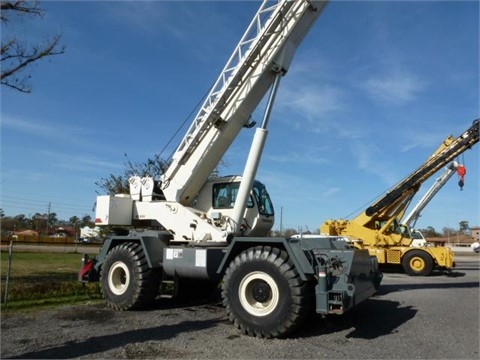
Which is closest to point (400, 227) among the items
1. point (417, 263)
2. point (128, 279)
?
point (417, 263)

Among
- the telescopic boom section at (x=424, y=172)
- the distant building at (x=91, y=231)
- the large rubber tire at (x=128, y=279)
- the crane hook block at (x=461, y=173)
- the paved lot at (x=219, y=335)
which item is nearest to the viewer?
the paved lot at (x=219, y=335)

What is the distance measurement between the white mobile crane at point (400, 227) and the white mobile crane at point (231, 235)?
33.7ft

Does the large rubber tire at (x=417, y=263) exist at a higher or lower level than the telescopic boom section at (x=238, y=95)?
lower

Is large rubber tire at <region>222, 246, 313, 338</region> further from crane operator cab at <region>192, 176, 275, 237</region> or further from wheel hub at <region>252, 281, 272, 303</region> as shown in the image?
crane operator cab at <region>192, 176, 275, 237</region>

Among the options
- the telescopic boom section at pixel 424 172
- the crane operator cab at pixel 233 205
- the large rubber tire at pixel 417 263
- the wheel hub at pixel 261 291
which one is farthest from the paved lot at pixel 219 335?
the telescopic boom section at pixel 424 172

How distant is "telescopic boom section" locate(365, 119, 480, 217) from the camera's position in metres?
18.4

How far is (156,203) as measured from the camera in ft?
36.1

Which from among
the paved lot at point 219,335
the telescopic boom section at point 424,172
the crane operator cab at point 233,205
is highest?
the telescopic boom section at point 424,172

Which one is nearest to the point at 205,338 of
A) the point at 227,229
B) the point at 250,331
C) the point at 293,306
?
the point at 250,331

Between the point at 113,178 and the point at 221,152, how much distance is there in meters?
9.00

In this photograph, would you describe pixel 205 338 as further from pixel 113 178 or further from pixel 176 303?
pixel 113 178

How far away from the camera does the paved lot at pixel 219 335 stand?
6496 mm

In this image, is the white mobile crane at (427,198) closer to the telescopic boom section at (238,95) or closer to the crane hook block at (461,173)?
the crane hook block at (461,173)

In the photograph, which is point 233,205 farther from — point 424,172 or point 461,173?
point 461,173
